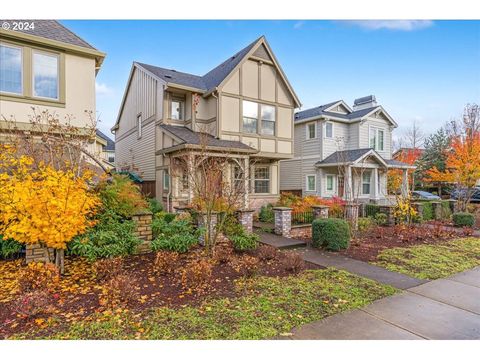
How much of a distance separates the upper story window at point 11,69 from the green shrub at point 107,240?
17.5ft

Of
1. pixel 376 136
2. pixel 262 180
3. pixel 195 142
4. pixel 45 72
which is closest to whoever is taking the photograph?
pixel 45 72

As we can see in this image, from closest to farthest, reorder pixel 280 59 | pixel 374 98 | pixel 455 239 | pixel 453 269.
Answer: pixel 453 269
pixel 455 239
pixel 280 59
pixel 374 98

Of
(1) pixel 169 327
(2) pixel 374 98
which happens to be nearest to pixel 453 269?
(1) pixel 169 327

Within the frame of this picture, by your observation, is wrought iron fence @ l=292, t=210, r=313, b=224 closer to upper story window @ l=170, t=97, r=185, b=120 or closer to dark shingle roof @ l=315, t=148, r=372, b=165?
dark shingle roof @ l=315, t=148, r=372, b=165

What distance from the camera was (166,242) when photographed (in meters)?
6.73

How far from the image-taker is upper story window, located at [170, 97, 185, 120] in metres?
13.5

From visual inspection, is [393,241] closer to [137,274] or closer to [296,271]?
[296,271]

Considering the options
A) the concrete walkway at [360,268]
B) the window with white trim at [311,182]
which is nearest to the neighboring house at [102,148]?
the concrete walkway at [360,268]

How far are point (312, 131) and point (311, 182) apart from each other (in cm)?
344

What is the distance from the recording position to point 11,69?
332 inches

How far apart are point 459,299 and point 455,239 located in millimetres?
6243

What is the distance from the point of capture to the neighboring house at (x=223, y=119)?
488 inches

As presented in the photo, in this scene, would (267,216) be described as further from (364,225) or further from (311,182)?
(311,182)

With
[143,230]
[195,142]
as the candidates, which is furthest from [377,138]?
[143,230]
